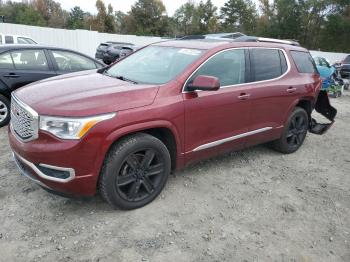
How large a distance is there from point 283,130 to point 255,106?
3.21 feet

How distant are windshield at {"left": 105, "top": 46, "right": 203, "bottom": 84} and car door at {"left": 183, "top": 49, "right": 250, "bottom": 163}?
0.74 ft

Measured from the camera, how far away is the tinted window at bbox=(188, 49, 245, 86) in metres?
4.27

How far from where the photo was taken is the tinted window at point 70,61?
22.6 feet

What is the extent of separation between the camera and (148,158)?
12.5 ft

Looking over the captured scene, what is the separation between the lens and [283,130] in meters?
5.57

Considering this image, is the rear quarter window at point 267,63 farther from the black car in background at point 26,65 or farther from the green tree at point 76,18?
the green tree at point 76,18

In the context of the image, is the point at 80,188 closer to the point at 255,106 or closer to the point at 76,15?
the point at 255,106

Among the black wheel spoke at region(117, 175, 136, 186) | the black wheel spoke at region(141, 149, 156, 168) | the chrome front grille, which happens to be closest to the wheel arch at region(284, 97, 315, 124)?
the black wheel spoke at region(141, 149, 156, 168)

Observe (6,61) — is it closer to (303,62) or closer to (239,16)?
(303,62)

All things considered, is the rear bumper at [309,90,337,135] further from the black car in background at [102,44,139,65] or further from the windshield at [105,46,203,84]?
the black car in background at [102,44,139,65]

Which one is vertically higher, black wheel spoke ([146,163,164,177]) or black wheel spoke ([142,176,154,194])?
black wheel spoke ([146,163,164,177])

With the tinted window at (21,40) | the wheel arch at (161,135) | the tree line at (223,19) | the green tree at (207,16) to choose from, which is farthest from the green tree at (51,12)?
the wheel arch at (161,135)

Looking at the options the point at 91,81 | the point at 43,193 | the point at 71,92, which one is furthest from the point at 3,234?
the point at 91,81

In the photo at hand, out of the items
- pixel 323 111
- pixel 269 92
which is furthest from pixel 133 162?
pixel 323 111
